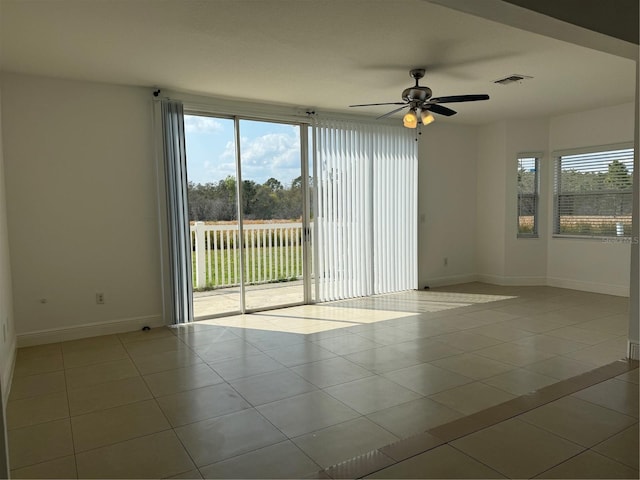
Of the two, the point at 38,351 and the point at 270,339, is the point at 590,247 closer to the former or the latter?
the point at 270,339

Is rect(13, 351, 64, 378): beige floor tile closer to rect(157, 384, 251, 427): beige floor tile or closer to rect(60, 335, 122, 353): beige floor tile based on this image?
rect(60, 335, 122, 353): beige floor tile

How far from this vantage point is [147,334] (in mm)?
4375

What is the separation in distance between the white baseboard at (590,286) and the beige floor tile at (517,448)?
180 inches

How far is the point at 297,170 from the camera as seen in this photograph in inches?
Result: 218

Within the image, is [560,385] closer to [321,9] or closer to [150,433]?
[150,433]

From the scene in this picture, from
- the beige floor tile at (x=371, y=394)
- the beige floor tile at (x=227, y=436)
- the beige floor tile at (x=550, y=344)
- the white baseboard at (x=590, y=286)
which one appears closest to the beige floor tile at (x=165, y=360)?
the beige floor tile at (x=227, y=436)

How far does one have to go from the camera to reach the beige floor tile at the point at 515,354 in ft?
11.3

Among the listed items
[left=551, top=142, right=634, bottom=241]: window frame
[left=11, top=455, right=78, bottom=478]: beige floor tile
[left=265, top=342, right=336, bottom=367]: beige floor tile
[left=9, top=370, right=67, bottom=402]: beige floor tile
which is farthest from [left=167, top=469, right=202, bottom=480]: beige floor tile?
[left=551, top=142, right=634, bottom=241]: window frame

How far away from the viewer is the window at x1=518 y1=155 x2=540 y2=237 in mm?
6672

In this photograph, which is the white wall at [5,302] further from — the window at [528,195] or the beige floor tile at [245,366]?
the window at [528,195]

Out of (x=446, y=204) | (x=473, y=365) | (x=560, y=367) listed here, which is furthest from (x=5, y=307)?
(x=446, y=204)

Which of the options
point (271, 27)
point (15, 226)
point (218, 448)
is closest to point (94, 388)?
point (218, 448)

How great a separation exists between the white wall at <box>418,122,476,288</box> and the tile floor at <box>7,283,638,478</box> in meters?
2.01

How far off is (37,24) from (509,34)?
3346mm
